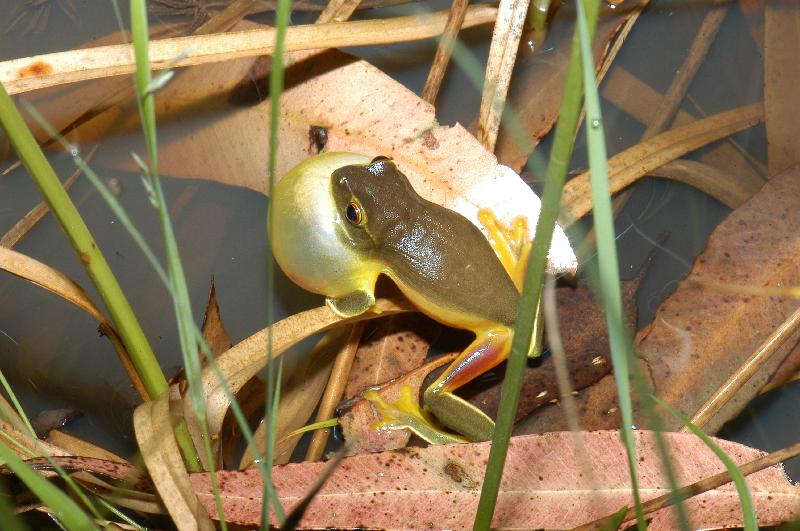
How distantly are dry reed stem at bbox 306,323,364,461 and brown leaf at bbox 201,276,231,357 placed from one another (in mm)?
416

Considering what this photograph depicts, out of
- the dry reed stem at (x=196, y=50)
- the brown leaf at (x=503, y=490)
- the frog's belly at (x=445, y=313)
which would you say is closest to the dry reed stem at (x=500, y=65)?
the dry reed stem at (x=196, y=50)

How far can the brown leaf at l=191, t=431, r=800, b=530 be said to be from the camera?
2.11m

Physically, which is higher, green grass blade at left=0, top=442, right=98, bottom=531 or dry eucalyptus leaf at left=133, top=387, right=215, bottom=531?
dry eucalyptus leaf at left=133, top=387, right=215, bottom=531

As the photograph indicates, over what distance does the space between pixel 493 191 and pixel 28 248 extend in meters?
1.86

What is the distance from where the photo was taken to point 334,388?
109 inches

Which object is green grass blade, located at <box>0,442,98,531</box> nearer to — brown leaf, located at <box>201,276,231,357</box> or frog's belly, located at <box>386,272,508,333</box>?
brown leaf, located at <box>201,276,231,357</box>

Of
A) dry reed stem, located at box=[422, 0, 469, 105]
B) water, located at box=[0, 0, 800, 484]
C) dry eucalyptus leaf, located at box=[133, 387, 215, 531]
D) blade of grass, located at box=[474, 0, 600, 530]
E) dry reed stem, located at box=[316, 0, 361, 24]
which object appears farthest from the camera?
dry reed stem, located at box=[316, 0, 361, 24]

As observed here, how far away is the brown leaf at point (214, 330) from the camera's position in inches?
101

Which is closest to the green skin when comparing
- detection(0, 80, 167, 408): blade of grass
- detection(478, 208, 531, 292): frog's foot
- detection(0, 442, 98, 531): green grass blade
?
detection(478, 208, 531, 292): frog's foot

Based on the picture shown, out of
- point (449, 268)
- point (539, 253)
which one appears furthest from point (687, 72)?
point (539, 253)

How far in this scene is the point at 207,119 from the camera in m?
3.04

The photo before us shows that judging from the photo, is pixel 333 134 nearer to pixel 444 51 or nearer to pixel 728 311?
pixel 444 51

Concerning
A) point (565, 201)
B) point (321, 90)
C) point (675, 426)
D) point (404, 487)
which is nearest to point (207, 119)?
point (321, 90)

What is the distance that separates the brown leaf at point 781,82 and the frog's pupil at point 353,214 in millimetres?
1767
